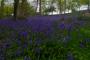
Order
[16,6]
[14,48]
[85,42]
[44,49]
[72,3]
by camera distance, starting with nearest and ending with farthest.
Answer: [44,49] → [14,48] → [85,42] → [16,6] → [72,3]

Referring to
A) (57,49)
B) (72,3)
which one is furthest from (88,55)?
(72,3)

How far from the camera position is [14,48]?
5.48 m

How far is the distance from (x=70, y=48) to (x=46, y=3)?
47.7 metres

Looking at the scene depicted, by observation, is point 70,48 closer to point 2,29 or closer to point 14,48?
point 14,48

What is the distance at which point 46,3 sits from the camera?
52.6 m

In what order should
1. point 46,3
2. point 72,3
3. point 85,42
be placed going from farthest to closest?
point 46,3 → point 72,3 → point 85,42

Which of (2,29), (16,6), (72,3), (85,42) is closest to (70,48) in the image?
(85,42)

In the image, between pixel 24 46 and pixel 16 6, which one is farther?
pixel 16 6

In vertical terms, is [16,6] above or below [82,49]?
above

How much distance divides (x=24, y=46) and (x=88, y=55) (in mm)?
1421

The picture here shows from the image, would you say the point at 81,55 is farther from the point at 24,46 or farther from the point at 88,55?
the point at 24,46

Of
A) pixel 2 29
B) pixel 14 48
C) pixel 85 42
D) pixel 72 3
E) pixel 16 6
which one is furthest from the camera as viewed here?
pixel 72 3

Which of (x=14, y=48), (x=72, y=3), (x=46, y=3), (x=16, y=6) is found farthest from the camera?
(x=46, y=3)

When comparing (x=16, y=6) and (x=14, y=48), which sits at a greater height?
(x=16, y=6)
